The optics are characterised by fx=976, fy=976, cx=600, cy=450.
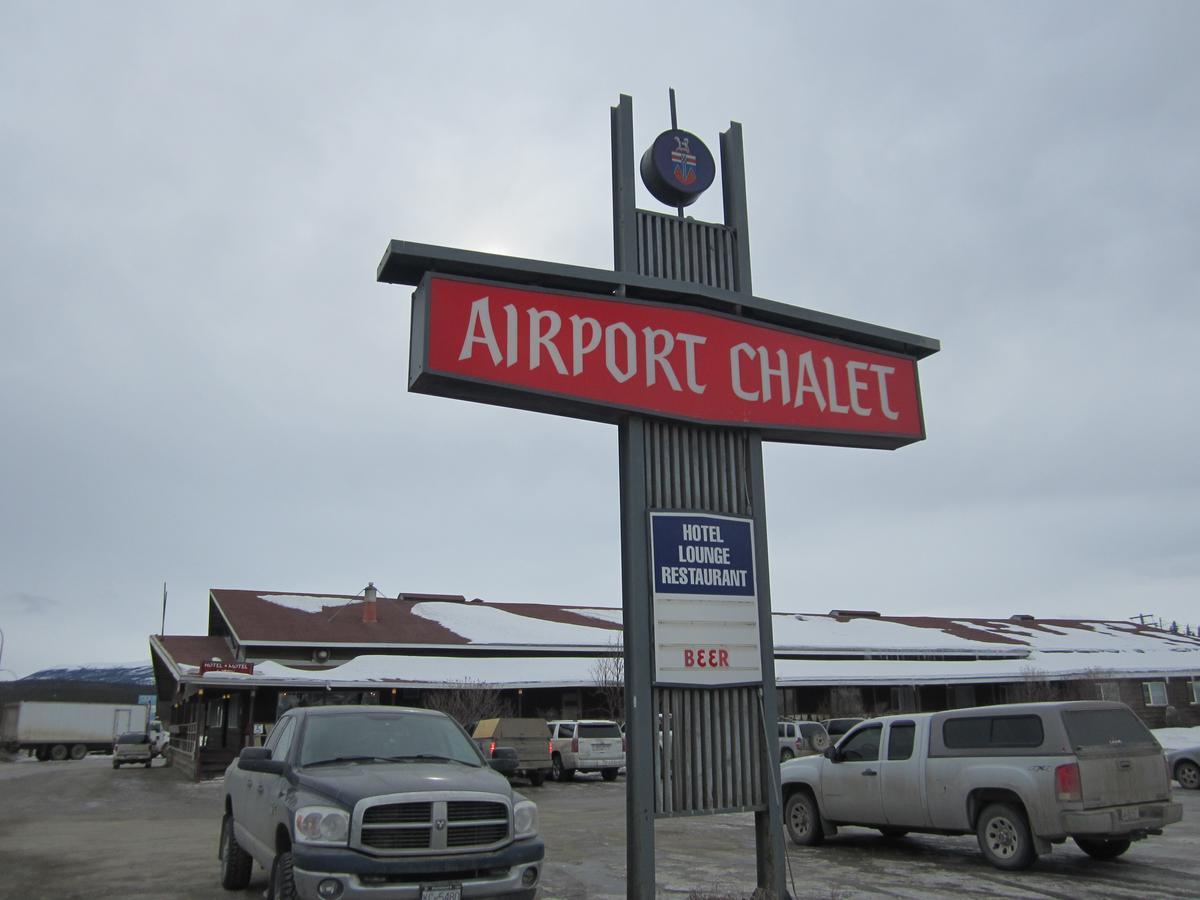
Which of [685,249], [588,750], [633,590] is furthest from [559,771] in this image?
[685,249]

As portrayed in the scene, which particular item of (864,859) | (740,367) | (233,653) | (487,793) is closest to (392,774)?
(487,793)

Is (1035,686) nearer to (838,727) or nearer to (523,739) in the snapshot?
(838,727)

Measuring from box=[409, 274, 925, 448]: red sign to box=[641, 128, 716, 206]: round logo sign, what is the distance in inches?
50.3

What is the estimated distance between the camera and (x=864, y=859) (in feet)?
38.4

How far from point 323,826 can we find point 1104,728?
28.3 feet

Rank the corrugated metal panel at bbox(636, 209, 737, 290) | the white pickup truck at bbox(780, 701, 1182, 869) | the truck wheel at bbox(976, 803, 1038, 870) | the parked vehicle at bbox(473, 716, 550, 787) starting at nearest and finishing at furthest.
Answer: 1. the corrugated metal panel at bbox(636, 209, 737, 290)
2. the white pickup truck at bbox(780, 701, 1182, 869)
3. the truck wheel at bbox(976, 803, 1038, 870)
4. the parked vehicle at bbox(473, 716, 550, 787)

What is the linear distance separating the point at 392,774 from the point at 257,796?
1987 mm

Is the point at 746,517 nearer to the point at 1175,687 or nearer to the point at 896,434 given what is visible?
the point at 896,434

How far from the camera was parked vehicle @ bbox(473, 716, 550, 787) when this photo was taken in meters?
25.3

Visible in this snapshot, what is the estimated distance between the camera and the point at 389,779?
7262 mm

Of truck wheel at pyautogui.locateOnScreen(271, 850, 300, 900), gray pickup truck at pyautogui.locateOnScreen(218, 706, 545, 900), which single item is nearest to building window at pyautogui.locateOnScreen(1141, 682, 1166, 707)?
gray pickup truck at pyautogui.locateOnScreen(218, 706, 545, 900)

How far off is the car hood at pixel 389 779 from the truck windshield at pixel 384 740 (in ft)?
0.75

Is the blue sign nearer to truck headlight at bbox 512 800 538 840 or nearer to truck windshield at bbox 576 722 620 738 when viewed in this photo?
truck headlight at bbox 512 800 538 840

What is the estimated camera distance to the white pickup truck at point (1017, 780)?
10.4 meters
